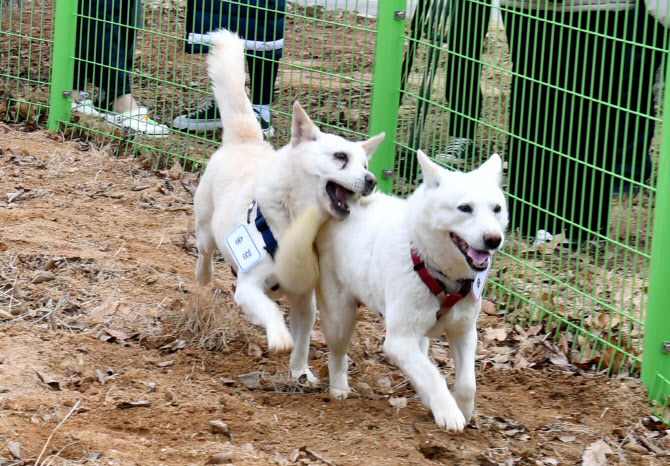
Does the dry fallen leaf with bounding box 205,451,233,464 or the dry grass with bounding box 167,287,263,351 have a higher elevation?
the dry grass with bounding box 167,287,263,351

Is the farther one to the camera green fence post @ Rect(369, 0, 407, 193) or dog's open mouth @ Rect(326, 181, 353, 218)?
green fence post @ Rect(369, 0, 407, 193)

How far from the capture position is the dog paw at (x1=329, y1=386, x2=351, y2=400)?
4359 millimetres

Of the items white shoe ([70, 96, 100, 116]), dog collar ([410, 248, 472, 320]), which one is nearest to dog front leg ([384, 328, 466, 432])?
dog collar ([410, 248, 472, 320])

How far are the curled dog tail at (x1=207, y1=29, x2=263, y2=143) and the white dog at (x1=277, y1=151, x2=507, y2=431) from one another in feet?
3.24

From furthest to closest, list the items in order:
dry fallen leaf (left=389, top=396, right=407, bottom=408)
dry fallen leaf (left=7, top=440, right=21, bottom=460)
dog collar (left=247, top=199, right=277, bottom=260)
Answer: dog collar (left=247, top=199, right=277, bottom=260) < dry fallen leaf (left=389, top=396, right=407, bottom=408) < dry fallen leaf (left=7, top=440, right=21, bottom=460)

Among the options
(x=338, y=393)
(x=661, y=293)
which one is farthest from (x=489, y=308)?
(x=338, y=393)

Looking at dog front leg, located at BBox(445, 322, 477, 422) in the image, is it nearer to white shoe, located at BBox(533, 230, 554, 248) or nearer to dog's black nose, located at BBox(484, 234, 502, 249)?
dog's black nose, located at BBox(484, 234, 502, 249)

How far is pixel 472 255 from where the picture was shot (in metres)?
3.66

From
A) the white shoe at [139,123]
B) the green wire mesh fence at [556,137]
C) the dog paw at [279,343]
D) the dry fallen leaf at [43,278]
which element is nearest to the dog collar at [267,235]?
the dog paw at [279,343]

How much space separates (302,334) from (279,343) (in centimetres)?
47

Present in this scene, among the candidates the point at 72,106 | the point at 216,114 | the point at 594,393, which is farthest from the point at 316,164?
the point at 72,106

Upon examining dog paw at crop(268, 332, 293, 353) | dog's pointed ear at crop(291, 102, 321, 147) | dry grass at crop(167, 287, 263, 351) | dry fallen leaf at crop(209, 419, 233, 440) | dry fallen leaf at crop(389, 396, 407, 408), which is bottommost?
dry fallen leaf at crop(389, 396, 407, 408)

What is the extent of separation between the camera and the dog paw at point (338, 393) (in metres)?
4.36

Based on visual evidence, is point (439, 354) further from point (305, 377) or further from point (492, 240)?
point (492, 240)
